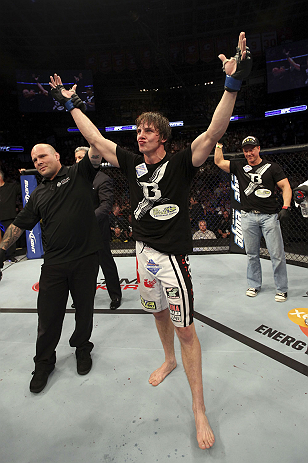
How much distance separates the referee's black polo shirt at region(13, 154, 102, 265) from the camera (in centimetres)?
180

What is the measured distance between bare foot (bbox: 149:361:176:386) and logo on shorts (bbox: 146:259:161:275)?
2.36ft

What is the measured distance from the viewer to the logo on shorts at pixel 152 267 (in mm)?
1434

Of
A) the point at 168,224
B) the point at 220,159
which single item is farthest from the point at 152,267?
the point at 220,159

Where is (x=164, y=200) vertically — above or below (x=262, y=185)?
above

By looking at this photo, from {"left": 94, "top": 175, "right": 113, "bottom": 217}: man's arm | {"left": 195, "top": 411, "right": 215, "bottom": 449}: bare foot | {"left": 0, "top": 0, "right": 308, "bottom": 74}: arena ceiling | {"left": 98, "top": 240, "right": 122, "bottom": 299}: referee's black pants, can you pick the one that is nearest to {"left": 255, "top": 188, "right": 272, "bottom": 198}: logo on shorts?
{"left": 94, "top": 175, "right": 113, "bottom": 217}: man's arm

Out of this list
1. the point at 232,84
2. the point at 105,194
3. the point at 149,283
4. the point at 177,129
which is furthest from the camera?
the point at 177,129

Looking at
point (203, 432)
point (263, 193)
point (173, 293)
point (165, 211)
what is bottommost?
point (203, 432)

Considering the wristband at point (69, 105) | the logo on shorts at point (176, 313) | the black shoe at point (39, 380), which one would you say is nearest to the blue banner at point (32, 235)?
the black shoe at point (39, 380)

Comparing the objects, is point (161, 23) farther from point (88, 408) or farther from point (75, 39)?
point (88, 408)

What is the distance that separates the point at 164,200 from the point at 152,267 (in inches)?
14.3

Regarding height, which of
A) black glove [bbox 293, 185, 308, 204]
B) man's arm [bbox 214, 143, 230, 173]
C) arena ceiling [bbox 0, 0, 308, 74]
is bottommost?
black glove [bbox 293, 185, 308, 204]

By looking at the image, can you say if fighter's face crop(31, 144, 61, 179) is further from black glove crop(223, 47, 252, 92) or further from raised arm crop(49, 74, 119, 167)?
black glove crop(223, 47, 252, 92)

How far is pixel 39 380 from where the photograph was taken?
5.66 feet

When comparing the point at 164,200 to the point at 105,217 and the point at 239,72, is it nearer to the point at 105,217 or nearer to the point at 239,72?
the point at 239,72
